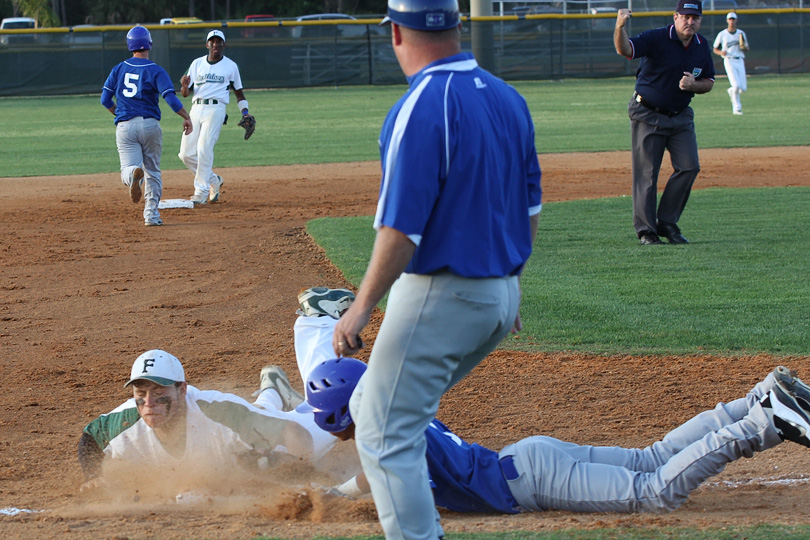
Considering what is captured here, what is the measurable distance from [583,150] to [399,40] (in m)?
14.7

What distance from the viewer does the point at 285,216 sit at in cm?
1145

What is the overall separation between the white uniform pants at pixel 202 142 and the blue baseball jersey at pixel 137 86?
1496 millimetres

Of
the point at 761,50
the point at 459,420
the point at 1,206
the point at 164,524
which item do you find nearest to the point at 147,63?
the point at 1,206

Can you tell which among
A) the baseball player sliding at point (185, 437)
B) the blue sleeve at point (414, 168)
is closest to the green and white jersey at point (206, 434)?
the baseball player sliding at point (185, 437)

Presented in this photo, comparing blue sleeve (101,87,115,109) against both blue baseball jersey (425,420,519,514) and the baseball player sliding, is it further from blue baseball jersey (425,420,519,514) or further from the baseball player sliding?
blue baseball jersey (425,420,519,514)

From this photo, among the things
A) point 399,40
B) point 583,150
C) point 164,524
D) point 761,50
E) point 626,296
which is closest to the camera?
point 399,40

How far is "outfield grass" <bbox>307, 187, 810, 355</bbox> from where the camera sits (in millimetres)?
6297

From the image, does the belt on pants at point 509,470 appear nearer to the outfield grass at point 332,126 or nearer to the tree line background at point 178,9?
the outfield grass at point 332,126

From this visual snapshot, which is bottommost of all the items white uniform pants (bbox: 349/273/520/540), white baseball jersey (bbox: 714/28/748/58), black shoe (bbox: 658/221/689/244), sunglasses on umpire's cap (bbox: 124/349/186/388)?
black shoe (bbox: 658/221/689/244)

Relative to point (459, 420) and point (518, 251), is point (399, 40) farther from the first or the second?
point (459, 420)

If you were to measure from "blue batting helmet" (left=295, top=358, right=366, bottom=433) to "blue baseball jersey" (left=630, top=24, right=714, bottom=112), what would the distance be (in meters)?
5.93

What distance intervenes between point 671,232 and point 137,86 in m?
5.83

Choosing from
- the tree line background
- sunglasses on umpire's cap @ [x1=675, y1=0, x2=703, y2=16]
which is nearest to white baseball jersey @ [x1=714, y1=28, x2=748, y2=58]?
sunglasses on umpire's cap @ [x1=675, y1=0, x2=703, y2=16]

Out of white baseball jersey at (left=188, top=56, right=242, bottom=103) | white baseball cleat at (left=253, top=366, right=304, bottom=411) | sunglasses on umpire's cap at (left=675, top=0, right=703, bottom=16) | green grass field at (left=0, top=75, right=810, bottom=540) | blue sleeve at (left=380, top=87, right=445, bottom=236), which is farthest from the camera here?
white baseball jersey at (left=188, top=56, right=242, bottom=103)
